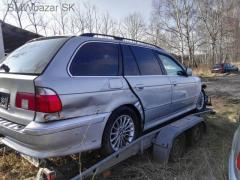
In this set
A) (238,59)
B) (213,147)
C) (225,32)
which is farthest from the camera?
(238,59)

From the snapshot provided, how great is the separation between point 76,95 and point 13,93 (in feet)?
2.58

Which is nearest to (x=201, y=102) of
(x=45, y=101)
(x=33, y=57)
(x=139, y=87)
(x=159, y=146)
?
(x=159, y=146)

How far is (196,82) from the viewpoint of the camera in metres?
5.81

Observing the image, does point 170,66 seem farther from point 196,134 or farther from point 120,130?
point 120,130

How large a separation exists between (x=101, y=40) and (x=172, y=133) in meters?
1.74

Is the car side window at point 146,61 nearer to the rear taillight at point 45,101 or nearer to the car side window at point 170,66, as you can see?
the car side window at point 170,66

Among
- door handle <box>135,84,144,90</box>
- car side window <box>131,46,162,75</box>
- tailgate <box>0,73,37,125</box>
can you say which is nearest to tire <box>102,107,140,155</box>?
door handle <box>135,84,144,90</box>

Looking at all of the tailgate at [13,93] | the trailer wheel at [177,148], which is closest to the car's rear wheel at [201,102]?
the trailer wheel at [177,148]

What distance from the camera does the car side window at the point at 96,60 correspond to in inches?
123

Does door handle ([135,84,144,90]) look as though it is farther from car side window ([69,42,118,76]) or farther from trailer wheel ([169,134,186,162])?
trailer wheel ([169,134,186,162])

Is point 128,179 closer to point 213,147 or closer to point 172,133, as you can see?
point 172,133

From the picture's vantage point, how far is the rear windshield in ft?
9.89

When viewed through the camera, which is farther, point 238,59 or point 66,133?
point 238,59

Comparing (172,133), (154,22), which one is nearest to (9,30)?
(172,133)
